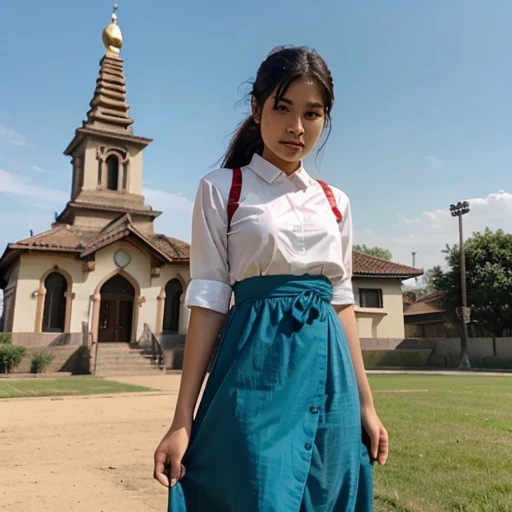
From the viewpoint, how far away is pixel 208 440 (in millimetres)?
1577

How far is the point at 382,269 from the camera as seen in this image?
29.9 meters

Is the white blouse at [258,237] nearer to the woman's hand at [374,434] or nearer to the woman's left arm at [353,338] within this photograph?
the woman's left arm at [353,338]

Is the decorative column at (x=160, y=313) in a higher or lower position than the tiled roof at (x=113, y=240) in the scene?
lower

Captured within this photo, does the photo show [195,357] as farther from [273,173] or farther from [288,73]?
[288,73]

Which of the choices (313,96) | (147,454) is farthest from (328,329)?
(147,454)

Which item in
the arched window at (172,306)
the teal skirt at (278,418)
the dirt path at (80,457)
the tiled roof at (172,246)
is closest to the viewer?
the teal skirt at (278,418)

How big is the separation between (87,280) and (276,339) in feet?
76.8

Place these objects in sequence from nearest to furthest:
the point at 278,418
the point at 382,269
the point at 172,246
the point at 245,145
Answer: the point at 278,418
the point at 245,145
the point at 172,246
the point at 382,269

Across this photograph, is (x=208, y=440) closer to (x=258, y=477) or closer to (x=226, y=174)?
(x=258, y=477)

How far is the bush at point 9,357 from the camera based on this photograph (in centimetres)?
2003

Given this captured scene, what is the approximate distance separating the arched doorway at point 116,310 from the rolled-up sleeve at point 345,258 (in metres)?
23.3

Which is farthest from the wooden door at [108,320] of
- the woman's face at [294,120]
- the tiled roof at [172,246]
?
the woman's face at [294,120]

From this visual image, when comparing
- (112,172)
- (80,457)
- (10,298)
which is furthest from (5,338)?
(80,457)

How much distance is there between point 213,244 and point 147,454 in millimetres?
4617
